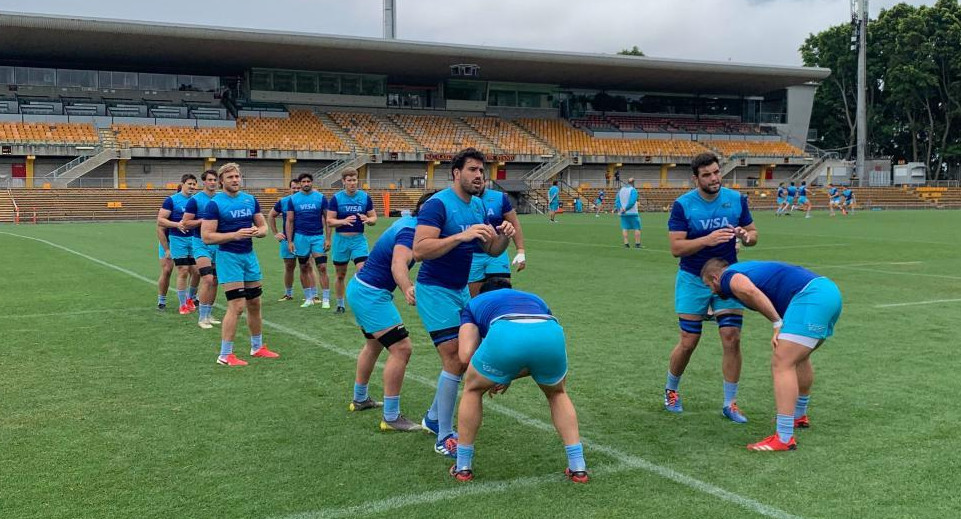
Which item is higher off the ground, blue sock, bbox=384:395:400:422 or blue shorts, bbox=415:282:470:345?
blue shorts, bbox=415:282:470:345

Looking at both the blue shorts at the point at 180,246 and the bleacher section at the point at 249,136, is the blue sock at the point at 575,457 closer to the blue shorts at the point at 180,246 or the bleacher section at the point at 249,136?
the blue shorts at the point at 180,246

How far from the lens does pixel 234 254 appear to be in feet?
26.7

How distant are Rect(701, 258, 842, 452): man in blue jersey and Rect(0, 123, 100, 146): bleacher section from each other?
149ft

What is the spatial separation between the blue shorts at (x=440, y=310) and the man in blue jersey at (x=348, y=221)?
5.74m

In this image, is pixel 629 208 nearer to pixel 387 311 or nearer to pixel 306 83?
pixel 387 311

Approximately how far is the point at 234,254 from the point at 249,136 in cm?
4333

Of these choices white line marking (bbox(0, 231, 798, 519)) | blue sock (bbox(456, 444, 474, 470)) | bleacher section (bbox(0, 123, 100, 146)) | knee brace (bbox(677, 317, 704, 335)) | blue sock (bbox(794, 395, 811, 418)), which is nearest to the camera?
white line marking (bbox(0, 231, 798, 519))

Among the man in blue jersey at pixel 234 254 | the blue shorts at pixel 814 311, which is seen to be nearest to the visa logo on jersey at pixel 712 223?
the blue shorts at pixel 814 311

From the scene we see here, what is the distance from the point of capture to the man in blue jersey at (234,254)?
8.02 m

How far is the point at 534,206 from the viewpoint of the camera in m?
49.1

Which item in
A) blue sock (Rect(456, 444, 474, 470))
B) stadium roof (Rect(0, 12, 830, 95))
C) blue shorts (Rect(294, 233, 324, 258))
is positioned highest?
stadium roof (Rect(0, 12, 830, 95))

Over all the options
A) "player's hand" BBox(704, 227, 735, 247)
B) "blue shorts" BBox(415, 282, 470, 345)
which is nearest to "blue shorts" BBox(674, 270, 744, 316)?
"player's hand" BBox(704, 227, 735, 247)

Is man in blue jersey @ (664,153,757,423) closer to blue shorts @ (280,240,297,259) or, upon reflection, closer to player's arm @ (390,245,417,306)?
player's arm @ (390,245,417,306)

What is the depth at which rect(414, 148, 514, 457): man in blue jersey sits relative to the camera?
17.4ft
